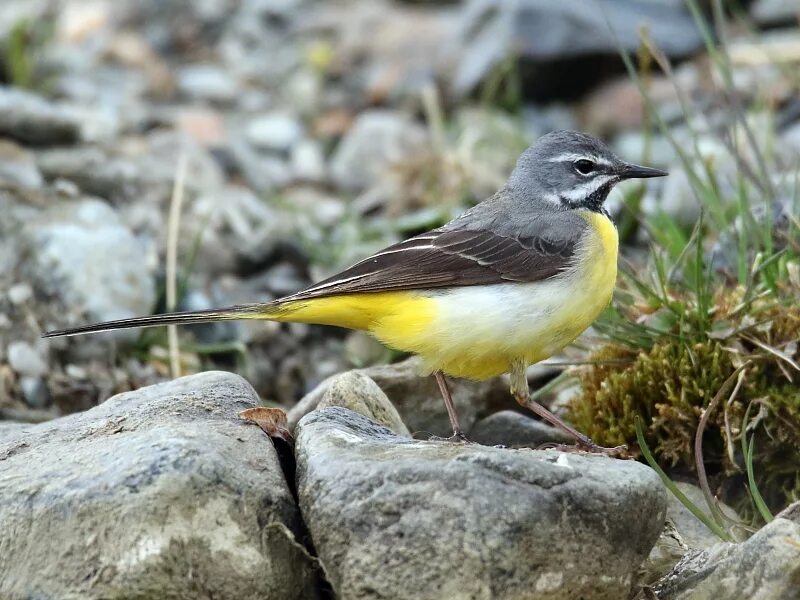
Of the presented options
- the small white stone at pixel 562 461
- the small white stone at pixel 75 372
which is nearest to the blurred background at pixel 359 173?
the small white stone at pixel 75 372

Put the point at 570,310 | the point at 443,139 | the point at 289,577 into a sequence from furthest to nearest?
the point at 443,139 → the point at 570,310 → the point at 289,577

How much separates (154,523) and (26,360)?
3567 millimetres

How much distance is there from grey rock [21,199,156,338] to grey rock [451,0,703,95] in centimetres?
466

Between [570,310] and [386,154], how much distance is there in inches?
211

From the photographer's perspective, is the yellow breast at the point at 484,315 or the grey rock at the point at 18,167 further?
the grey rock at the point at 18,167

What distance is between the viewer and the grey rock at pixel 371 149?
34.3ft

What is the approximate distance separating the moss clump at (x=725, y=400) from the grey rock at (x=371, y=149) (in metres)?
5.02

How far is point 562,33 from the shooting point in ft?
36.8

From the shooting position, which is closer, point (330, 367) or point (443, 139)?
point (330, 367)

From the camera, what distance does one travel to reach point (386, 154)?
10523 millimetres

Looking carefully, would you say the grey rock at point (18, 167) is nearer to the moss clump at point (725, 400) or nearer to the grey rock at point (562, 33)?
the grey rock at point (562, 33)

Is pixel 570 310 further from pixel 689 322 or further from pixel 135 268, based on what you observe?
pixel 135 268

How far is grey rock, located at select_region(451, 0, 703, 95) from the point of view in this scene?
11.1m

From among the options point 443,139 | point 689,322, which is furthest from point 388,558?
point 443,139
